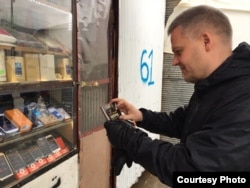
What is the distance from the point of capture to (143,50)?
3.00 metres

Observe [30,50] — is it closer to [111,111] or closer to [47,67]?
[47,67]

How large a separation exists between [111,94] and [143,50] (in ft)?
2.91

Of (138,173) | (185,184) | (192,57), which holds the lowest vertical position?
(138,173)

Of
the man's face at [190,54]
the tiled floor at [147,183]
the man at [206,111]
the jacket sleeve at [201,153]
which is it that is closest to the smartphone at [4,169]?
the man at [206,111]

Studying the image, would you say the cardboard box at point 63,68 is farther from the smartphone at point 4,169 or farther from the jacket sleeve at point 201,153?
the jacket sleeve at point 201,153

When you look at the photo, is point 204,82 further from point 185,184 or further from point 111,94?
point 111,94

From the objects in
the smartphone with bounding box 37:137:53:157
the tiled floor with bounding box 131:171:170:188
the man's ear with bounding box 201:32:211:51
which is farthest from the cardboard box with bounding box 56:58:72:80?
the tiled floor with bounding box 131:171:170:188

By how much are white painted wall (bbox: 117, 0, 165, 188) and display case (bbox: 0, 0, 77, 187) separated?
731mm

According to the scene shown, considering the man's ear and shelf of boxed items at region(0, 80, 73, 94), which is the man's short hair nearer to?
the man's ear

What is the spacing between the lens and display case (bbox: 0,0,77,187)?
133cm

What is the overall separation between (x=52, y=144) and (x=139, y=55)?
59.2 inches

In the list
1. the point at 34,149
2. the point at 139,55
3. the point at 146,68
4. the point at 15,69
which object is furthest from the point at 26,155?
the point at 146,68

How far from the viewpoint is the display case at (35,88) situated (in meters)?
1.33

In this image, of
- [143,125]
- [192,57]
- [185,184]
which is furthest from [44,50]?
[185,184]
